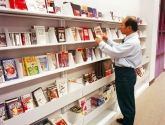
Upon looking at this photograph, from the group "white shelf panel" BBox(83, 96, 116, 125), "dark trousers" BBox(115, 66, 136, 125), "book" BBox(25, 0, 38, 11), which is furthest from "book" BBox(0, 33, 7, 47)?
"dark trousers" BBox(115, 66, 136, 125)

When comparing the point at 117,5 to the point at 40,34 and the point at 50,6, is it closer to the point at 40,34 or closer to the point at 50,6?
the point at 50,6

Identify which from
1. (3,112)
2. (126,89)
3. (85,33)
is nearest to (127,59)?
(126,89)

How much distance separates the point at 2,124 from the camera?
1455mm

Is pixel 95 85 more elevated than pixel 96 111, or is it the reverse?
pixel 95 85

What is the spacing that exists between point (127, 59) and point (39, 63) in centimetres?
128

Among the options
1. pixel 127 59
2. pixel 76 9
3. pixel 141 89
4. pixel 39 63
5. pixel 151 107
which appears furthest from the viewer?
pixel 141 89

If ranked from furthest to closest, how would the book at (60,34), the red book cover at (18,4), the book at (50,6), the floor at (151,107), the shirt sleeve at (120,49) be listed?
the floor at (151,107) < the shirt sleeve at (120,49) < the book at (60,34) < the book at (50,6) < the red book cover at (18,4)

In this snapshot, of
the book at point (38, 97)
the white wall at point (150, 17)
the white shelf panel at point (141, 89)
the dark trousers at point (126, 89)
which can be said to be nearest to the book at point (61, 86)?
the book at point (38, 97)

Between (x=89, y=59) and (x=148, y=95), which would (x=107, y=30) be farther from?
(x=148, y=95)

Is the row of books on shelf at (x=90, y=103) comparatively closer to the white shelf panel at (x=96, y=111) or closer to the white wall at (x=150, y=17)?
the white shelf panel at (x=96, y=111)

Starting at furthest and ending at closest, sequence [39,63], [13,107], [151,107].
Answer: [151,107]
[39,63]
[13,107]

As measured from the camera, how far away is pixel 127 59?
239cm

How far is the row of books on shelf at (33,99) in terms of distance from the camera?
1.66 metres

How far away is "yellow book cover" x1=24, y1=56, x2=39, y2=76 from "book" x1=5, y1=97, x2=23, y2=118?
0.32 meters
